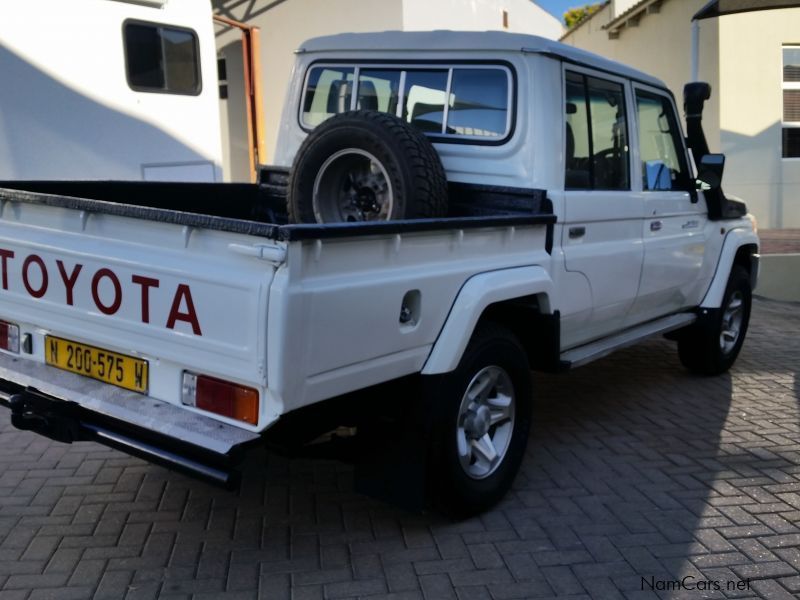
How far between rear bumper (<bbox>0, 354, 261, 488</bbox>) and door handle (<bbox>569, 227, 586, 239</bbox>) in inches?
82.6

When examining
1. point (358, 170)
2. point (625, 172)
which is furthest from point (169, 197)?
point (625, 172)

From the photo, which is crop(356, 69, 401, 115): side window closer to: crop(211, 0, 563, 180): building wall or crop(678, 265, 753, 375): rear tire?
crop(678, 265, 753, 375): rear tire

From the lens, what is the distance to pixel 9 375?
3.43 m

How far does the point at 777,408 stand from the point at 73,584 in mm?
4461

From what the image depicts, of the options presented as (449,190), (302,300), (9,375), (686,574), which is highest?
(449,190)

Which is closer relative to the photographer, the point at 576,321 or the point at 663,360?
the point at 576,321

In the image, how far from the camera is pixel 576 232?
423cm

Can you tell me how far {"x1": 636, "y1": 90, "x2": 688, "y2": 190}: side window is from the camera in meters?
5.04

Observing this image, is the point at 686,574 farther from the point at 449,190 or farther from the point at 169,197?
the point at 169,197

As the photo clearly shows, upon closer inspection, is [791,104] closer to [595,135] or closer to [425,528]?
[595,135]

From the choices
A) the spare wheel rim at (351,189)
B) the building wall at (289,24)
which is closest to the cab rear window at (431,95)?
the spare wheel rim at (351,189)
